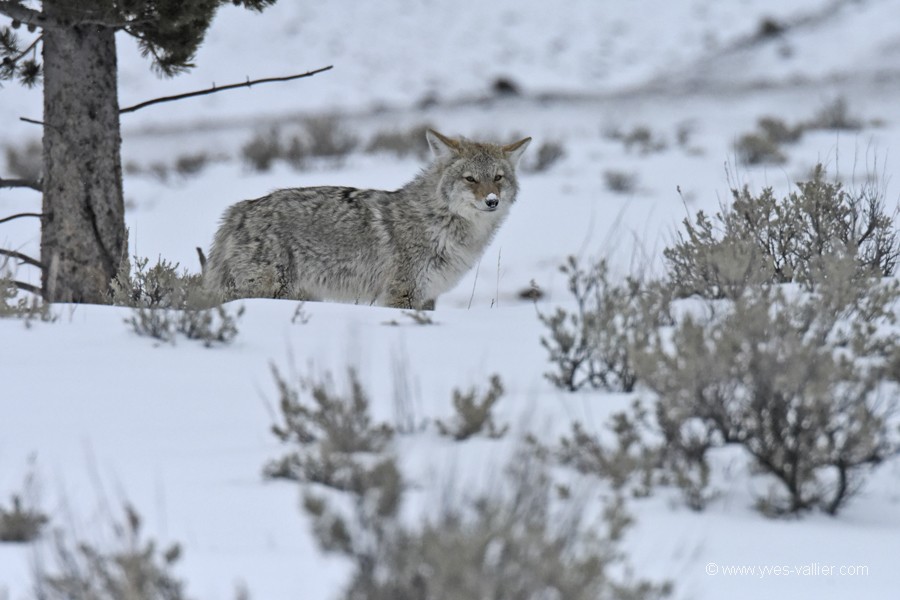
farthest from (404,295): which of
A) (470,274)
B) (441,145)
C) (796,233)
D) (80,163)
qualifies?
(470,274)

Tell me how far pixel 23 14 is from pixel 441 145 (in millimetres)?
2980

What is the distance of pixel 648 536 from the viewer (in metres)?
3.62

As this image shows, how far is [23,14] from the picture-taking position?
7.37 m

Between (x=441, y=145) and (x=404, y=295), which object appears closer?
(x=404, y=295)

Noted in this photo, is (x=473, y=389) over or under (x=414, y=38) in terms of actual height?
under

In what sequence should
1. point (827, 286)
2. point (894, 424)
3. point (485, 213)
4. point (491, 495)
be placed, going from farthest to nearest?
1. point (485, 213)
2. point (827, 286)
3. point (894, 424)
4. point (491, 495)

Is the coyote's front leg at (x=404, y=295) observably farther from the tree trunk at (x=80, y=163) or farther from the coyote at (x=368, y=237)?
the tree trunk at (x=80, y=163)

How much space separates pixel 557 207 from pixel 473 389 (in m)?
10.9

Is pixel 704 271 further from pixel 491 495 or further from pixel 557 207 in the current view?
pixel 557 207

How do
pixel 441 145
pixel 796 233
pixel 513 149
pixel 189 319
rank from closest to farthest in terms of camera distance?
pixel 189 319, pixel 796 233, pixel 441 145, pixel 513 149

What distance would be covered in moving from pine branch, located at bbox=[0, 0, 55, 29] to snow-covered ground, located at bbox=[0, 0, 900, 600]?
146cm

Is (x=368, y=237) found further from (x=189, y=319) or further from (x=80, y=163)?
(x=189, y=319)

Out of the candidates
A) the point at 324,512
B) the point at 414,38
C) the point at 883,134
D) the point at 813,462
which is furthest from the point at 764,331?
the point at 414,38

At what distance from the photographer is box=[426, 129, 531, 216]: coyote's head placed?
8.34m
